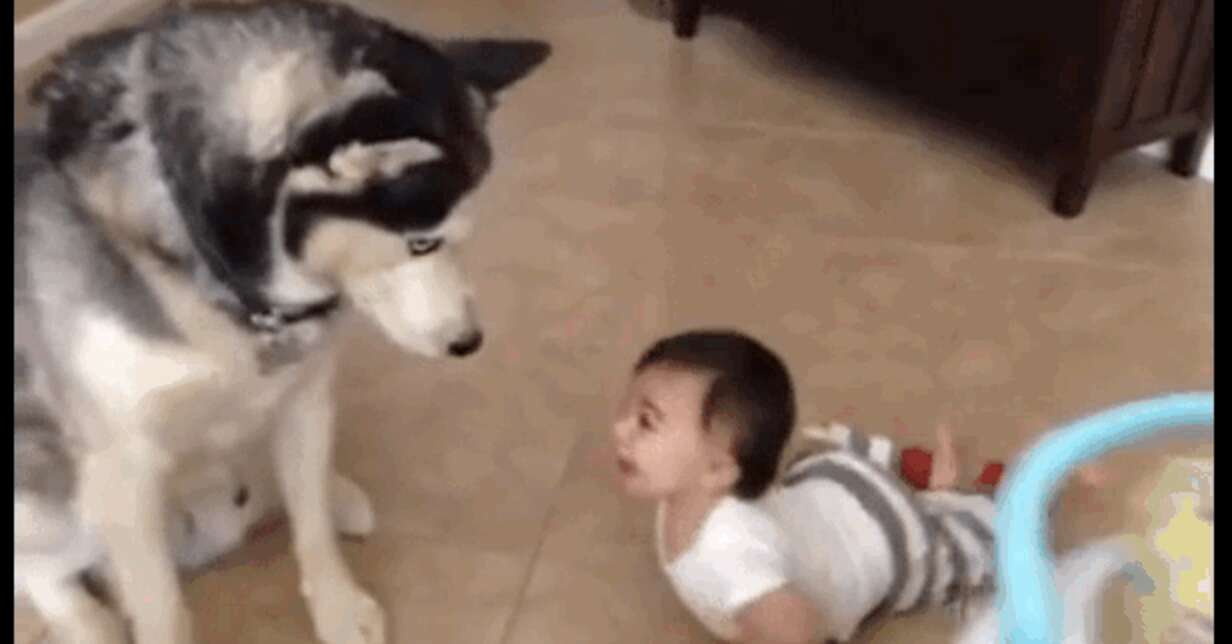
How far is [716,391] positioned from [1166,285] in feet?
2.57

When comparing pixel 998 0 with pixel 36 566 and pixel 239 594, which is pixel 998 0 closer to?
pixel 239 594

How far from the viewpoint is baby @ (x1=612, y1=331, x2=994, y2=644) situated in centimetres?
128

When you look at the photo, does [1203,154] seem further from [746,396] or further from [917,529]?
[746,396]

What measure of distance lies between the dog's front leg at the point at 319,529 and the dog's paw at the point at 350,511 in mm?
65

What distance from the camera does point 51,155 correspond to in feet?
3.55

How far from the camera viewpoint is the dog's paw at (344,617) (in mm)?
1345

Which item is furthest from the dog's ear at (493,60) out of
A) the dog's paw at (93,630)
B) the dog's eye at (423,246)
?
the dog's paw at (93,630)

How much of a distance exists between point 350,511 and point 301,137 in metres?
0.59

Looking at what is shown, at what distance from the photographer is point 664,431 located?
4.23 ft

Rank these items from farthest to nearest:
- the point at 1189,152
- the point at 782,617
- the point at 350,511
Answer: the point at 1189,152 < the point at 350,511 < the point at 782,617

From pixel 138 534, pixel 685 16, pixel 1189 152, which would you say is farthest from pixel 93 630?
pixel 1189 152

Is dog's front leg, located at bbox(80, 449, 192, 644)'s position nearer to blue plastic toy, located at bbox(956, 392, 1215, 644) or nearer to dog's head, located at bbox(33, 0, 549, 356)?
dog's head, located at bbox(33, 0, 549, 356)

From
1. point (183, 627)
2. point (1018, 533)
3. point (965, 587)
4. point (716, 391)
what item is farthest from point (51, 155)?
point (965, 587)

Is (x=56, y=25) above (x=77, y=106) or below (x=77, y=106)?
below
